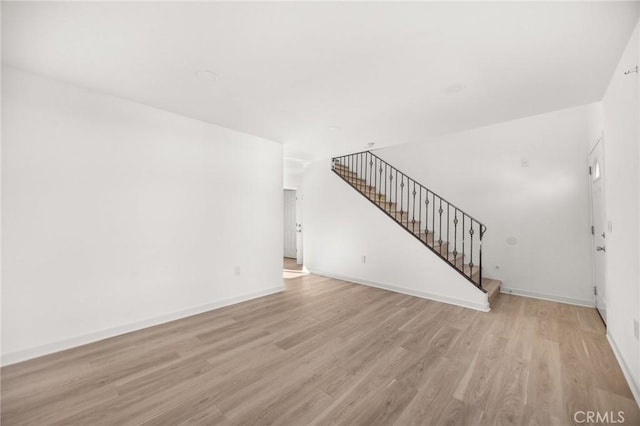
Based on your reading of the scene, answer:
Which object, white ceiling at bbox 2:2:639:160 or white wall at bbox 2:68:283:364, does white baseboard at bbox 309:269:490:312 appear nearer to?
white wall at bbox 2:68:283:364

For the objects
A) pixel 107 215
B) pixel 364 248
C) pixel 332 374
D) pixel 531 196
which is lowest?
pixel 332 374

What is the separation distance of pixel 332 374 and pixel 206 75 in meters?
3.00

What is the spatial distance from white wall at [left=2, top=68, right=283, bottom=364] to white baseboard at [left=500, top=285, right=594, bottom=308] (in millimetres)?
4510

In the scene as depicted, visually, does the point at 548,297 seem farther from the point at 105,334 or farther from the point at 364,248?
the point at 105,334

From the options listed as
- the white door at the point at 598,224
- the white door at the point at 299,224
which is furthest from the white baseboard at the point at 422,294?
the white door at the point at 299,224

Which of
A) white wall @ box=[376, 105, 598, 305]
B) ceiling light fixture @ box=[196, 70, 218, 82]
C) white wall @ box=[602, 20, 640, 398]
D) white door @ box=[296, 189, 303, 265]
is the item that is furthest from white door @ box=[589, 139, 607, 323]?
white door @ box=[296, 189, 303, 265]

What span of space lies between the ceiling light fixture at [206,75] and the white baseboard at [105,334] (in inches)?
113

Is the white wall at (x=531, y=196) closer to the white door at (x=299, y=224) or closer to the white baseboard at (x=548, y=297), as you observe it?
the white baseboard at (x=548, y=297)

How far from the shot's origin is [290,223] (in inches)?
335

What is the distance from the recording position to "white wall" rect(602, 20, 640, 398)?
74.3 inches

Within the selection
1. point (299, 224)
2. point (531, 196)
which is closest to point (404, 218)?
point (531, 196)

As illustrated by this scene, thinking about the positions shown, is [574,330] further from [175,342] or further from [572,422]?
[175,342]

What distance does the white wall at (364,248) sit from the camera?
13.6ft

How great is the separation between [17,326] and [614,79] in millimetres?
6006
